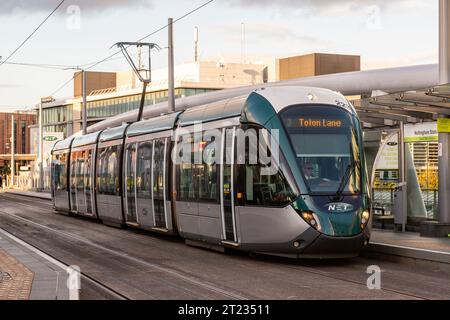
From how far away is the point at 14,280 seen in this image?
37.8 ft

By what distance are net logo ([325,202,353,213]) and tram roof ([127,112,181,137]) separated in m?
6.04

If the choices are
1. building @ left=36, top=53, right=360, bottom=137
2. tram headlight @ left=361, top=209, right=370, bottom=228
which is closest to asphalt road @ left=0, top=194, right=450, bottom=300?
tram headlight @ left=361, top=209, right=370, bottom=228

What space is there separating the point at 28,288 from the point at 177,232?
797cm

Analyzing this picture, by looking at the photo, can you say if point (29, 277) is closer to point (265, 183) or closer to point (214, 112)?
point (265, 183)

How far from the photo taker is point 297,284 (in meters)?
11.7

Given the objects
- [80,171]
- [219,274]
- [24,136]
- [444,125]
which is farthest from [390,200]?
[24,136]

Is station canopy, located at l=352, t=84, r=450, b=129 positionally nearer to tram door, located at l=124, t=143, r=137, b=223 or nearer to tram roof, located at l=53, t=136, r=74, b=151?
tram door, located at l=124, t=143, r=137, b=223

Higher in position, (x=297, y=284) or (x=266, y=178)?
(x=266, y=178)

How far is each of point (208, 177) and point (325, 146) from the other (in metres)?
2.94

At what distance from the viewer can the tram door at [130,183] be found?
2142 cm

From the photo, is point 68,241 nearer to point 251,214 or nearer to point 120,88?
point 251,214
